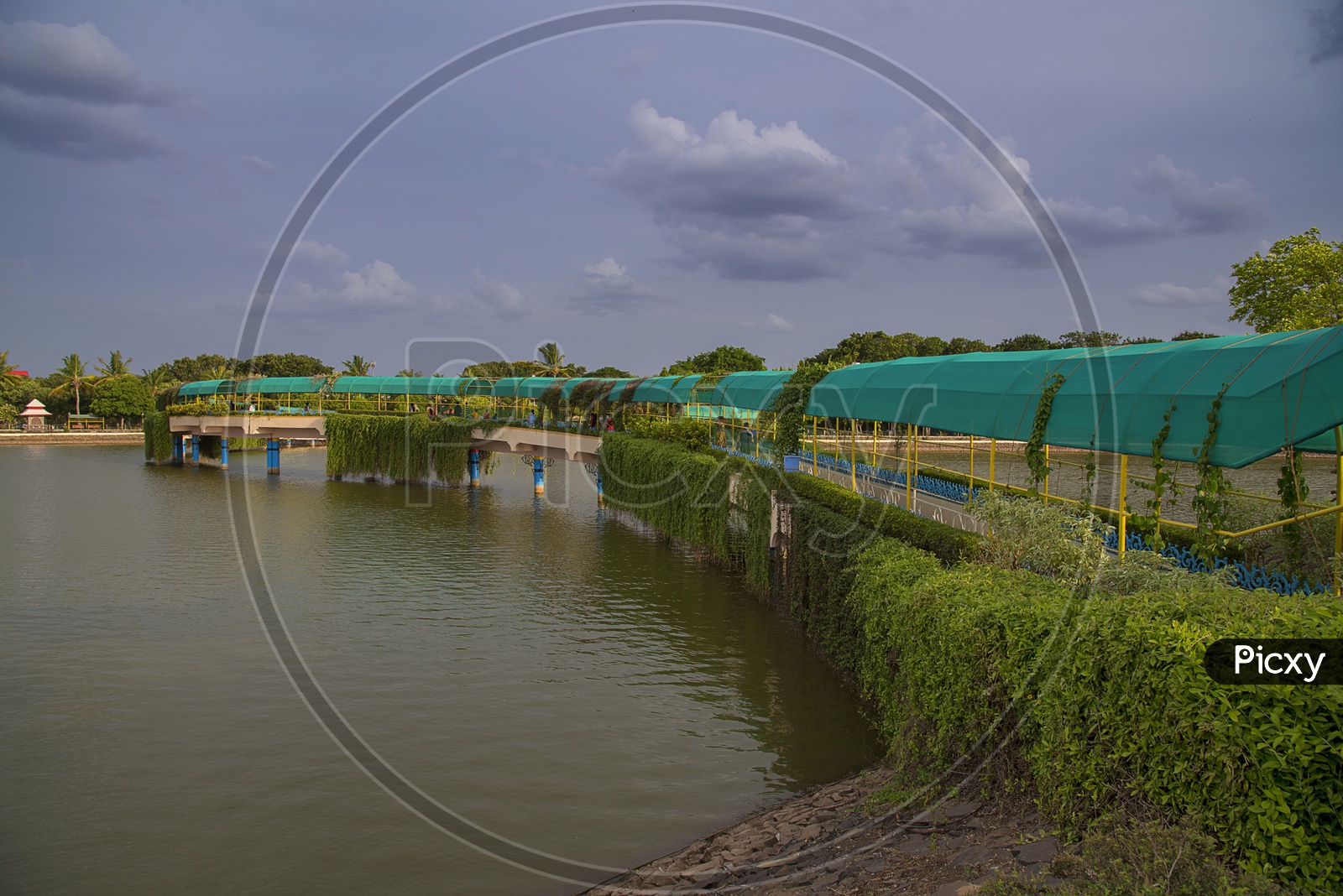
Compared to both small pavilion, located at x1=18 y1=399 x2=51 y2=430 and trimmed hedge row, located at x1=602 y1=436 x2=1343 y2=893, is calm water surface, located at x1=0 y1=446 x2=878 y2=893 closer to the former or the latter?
trimmed hedge row, located at x1=602 y1=436 x2=1343 y2=893

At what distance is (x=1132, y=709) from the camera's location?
6.19 m

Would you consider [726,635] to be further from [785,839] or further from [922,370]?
[785,839]

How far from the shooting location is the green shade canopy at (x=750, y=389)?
1107 inches

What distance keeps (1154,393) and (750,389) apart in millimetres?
19495

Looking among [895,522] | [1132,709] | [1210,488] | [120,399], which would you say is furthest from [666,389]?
[120,399]

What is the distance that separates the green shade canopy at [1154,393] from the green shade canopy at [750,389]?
998 centimetres

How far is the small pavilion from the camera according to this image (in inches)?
3501

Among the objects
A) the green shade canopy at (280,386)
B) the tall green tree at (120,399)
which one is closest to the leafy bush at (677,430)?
the green shade canopy at (280,386)

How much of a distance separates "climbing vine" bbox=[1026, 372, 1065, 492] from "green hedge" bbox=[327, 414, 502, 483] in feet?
120

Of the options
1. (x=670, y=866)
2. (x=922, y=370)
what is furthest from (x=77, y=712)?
(x=922, y=370)

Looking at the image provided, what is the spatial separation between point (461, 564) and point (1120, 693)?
80.2 feet

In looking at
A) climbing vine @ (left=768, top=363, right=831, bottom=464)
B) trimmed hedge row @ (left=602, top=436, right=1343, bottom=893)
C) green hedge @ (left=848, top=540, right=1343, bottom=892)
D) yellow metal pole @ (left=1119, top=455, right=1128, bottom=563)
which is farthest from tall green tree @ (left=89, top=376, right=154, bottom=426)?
green hedge @ (left=848, top=540, right=1343, bottom=892)

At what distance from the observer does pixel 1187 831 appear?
207 inches

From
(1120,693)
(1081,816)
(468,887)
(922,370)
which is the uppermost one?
(922,370)
